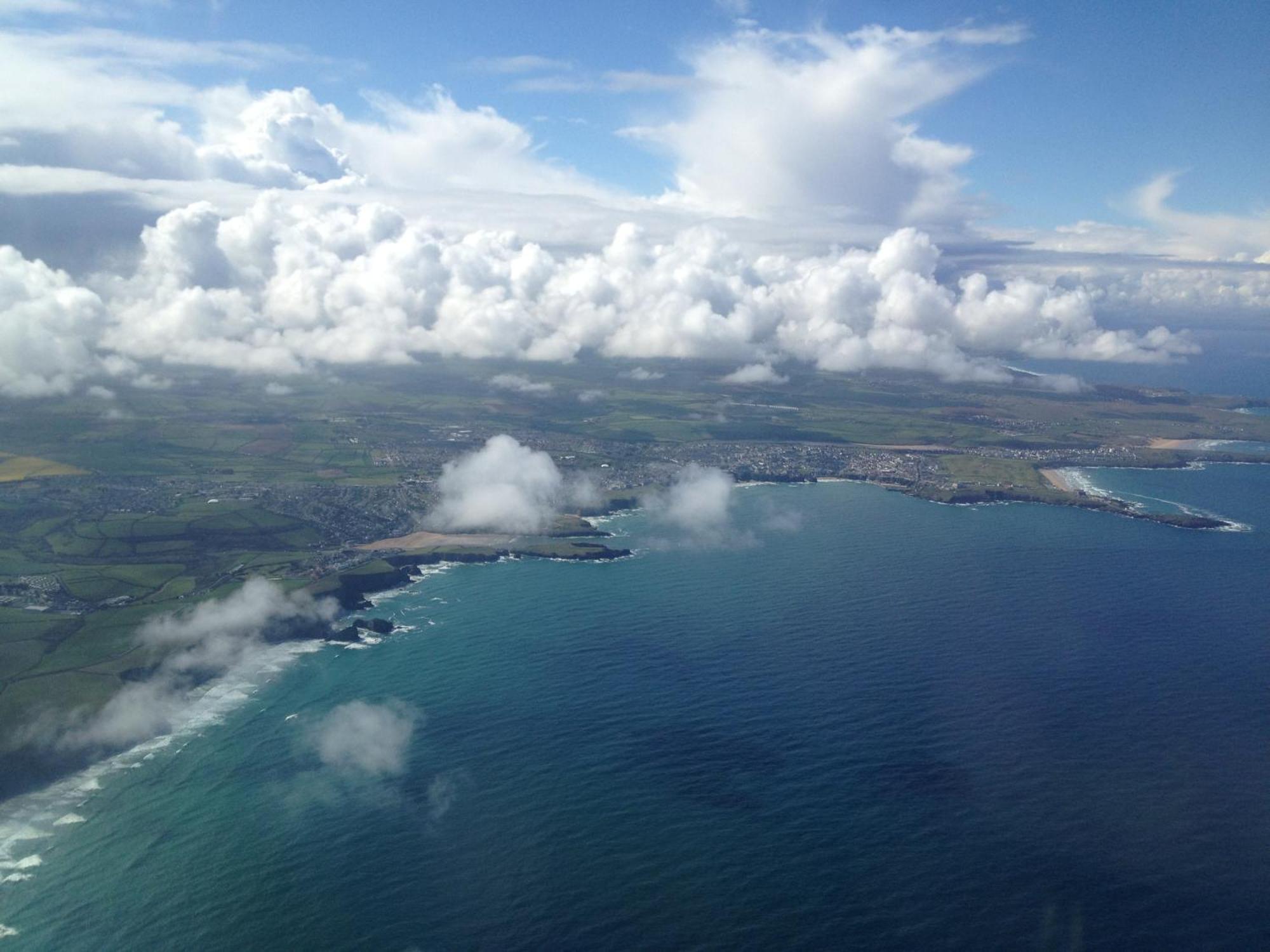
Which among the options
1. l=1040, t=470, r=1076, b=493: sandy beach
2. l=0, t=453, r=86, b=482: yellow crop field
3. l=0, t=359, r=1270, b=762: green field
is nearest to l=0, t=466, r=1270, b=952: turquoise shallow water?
l=0, t=359, r=1270, b=762: green field

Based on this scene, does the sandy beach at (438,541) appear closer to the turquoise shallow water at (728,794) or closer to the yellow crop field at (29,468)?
the turquoise shallow water at (728,794)

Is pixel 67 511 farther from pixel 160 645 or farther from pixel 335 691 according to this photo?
pixel 335 691

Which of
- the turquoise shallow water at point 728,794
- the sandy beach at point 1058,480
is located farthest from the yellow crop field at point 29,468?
the sandy beach at point 1058,480

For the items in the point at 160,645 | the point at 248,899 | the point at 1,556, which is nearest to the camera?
the point at 248,899

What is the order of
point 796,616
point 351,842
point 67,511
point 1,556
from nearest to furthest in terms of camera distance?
point 351,842 < point 796,616 < point 1,556 < point 67,511

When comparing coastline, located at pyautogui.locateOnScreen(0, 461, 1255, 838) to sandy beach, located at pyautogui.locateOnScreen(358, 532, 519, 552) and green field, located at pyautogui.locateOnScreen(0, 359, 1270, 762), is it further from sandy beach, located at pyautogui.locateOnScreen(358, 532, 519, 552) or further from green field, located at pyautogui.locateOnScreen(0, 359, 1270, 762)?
green field, located at pyautogui.locateOnScreen(0, 359, 1270, 762)

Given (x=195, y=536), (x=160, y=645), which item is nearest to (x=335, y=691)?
(x=160, y=645)

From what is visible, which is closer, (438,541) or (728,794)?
(728,794)

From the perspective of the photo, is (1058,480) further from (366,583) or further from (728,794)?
(728,794)

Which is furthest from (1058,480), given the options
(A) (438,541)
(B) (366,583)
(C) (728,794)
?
(C) (728,794)
